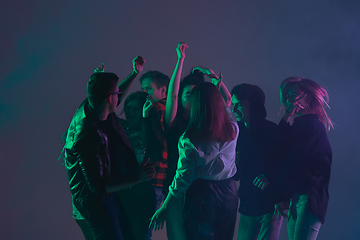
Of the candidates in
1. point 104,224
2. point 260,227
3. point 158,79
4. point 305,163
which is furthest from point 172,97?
point 260,227

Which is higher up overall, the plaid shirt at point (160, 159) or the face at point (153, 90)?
the face at point (153, 90)

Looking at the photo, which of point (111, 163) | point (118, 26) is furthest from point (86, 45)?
point (111, 163)

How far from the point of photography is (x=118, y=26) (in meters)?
2.88

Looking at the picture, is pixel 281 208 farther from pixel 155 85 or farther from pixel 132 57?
pixel 132 57

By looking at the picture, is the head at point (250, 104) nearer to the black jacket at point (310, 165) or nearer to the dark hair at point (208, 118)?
the black jacket at point (310, 165)

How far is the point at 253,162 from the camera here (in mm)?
2086

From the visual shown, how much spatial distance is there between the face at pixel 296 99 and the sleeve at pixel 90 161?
1.43 meters

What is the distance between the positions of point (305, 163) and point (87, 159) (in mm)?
1356

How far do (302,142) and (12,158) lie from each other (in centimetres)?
246

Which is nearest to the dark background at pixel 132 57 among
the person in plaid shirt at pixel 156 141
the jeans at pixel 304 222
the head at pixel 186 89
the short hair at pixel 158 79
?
the short hair at pixel 158 79

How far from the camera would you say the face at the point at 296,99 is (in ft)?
6.81

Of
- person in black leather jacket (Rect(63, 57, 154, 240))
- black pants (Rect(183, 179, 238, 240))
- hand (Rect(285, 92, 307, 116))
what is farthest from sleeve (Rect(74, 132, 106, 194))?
hand (Rect(285, 92, 307, 116))

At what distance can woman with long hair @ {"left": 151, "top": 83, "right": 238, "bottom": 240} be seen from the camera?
156 centimetres

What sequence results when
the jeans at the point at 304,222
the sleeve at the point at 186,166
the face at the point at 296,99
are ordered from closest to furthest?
the sleeve at the point at 186,166 → the jeans at the point at 304,222 → the face at the point at 296,99
